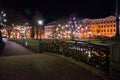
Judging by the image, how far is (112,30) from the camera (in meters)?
Answer: 97.4

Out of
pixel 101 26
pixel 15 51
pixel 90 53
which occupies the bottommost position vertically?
pixel 15 51

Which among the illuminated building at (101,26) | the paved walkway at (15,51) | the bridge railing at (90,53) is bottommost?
the paved walkway at (15,51)

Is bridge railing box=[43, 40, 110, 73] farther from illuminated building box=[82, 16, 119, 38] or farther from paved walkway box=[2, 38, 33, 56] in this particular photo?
illuminated building box=[82, 16, 119, 38]

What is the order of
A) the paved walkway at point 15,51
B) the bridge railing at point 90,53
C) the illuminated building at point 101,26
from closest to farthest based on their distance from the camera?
the bridge railing at point 90,53, the paved walkway at point 15,51, the illuminated building at point 101,26

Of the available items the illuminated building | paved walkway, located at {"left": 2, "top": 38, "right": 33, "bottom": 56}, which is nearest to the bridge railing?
paved walkway, located at {"left": 2, "top": 38, "right": 33, "bottom": 56}

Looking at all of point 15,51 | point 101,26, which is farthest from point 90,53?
point 101,26

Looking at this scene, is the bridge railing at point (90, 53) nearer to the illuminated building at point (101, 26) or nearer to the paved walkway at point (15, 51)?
the paved walkway at point (15, 51)

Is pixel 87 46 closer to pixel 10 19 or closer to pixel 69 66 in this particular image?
pixel 69 66

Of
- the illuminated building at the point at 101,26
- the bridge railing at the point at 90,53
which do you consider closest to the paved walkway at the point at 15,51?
the bridge railing at the point at 90,53

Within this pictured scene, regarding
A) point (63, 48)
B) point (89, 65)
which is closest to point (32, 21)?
point (63, 48)

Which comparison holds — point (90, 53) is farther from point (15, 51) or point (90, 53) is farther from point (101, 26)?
point (101, 26)

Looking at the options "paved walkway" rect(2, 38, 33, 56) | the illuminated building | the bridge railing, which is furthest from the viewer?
the illuminated building

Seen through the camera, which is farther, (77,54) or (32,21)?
(32,21)

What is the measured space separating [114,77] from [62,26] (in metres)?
64.6
